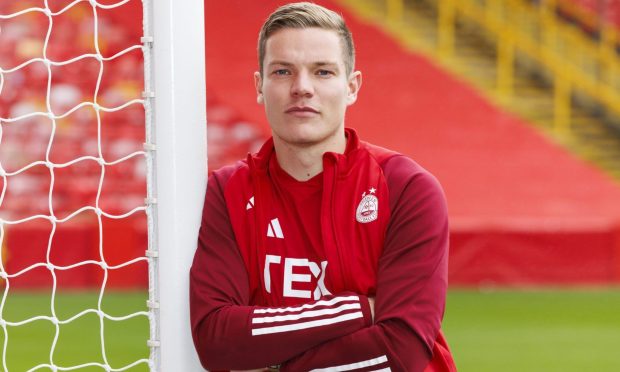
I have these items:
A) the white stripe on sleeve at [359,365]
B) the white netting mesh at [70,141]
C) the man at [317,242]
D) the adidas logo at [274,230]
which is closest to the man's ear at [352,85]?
the man at [317,242]

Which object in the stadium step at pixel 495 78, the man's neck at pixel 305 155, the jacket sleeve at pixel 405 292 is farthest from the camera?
the stadium step at pixel 495 78

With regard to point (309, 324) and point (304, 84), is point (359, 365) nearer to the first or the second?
point (309, 324)

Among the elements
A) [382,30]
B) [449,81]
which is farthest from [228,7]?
[449,81]

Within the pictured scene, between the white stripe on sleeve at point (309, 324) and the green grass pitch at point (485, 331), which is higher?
the white stripe on sleeve at point (309, 324)

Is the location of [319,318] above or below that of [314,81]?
below

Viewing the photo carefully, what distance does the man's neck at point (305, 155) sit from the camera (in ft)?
6.07

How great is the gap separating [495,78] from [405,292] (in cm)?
992

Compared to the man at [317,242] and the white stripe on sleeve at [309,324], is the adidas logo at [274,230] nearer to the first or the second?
the man at [317,242]

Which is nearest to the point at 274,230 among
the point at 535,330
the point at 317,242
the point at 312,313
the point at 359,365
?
the point at 317,242

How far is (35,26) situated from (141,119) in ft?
5.68

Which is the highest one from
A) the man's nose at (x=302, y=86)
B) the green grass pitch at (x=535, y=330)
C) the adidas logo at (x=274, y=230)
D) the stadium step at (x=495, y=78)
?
the stadium step at (x=495, y=78)

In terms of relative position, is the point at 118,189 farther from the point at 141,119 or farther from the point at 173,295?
the point at 173,295

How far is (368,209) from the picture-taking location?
1824mm

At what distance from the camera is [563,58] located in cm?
1174
